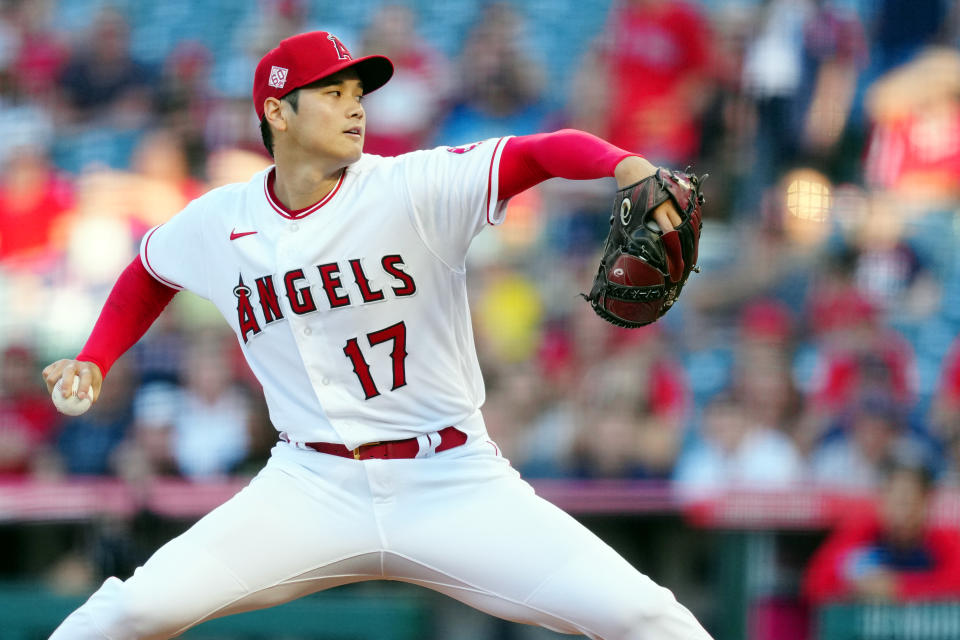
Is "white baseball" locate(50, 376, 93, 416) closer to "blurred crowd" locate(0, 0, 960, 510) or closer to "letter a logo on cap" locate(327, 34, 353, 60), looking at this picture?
"letter a logo on cap" locate(327, 34, 353, 60)

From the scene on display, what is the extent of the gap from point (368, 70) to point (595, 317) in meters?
3.07

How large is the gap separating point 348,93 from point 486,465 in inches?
40.0

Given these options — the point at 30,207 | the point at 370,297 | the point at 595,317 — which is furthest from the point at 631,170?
the point at 30,207

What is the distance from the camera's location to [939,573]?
4.98 m

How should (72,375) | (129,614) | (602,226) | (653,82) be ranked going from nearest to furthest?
(129,614) → (72,375) → (602,226) → (653,82)

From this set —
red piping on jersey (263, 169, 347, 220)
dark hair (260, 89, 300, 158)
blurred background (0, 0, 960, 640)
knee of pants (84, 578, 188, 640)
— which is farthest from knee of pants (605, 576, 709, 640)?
blurred background (0, 0, 960, 640)

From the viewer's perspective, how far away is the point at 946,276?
21.6 ft

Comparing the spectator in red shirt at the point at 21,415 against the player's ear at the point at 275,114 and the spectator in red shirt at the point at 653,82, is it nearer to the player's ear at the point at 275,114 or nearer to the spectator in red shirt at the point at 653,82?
the spectator in red shirt at the point at 653,82

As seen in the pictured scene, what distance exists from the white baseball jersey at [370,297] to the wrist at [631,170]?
0.44m

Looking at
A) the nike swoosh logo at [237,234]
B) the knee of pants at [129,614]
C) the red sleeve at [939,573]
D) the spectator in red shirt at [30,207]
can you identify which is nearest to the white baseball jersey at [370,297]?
the nike swoosh logo at [237,234]

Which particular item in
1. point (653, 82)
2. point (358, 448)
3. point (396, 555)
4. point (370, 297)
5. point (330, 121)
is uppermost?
point (653, 82)

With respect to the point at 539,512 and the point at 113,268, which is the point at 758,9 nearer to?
the point at 113,268

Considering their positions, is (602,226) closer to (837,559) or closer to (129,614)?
(837,559)

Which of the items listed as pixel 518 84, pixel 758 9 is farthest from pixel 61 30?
pixel 758 9
